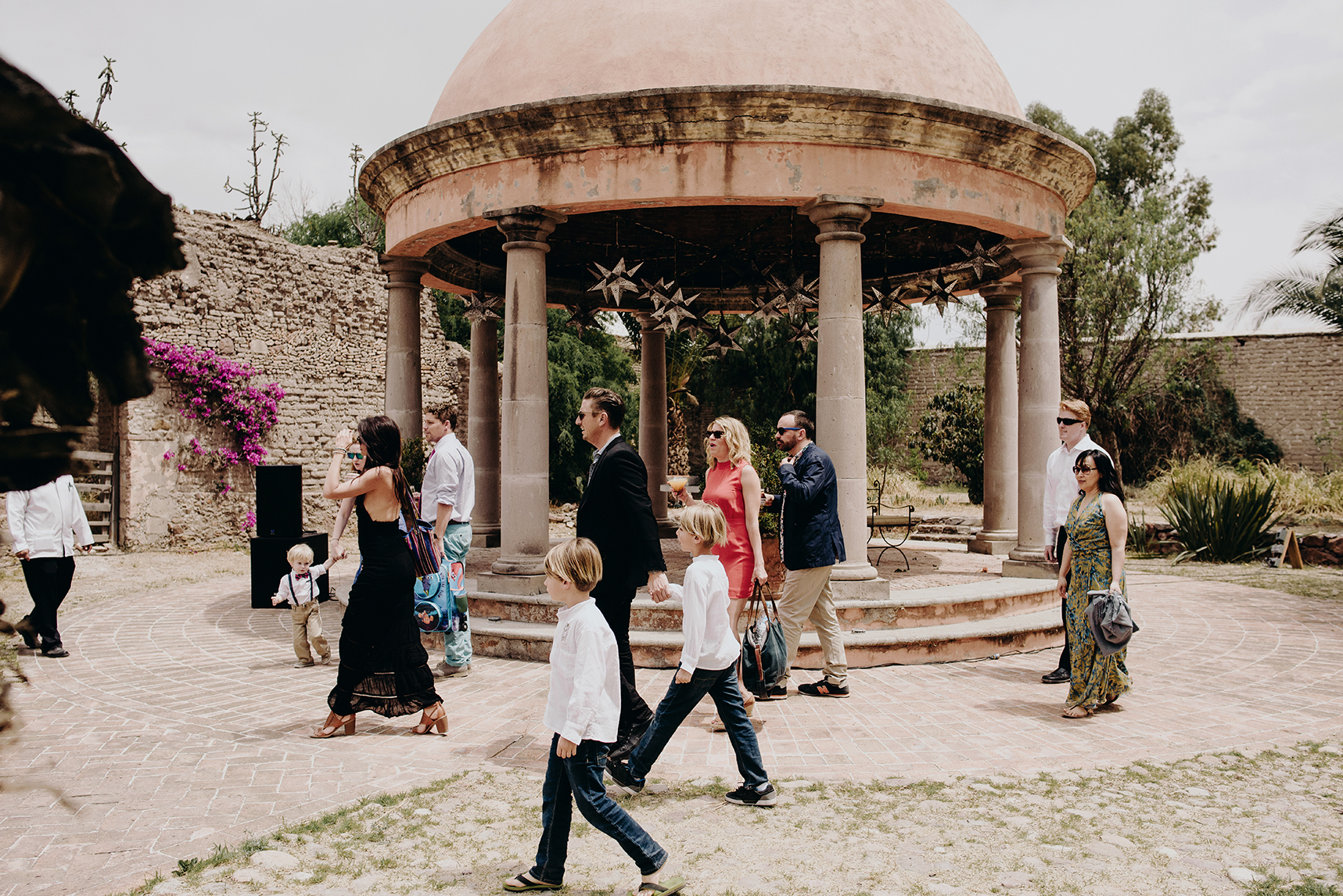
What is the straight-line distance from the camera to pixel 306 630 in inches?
270

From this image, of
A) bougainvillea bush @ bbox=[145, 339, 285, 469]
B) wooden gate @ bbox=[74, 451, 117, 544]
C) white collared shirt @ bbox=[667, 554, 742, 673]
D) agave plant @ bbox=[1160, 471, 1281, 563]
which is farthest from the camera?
bougainvillea bush @ bbox=[145, 339, 285, 469]

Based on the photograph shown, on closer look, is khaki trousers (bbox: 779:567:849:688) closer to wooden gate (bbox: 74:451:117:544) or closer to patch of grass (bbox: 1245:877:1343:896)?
patch of grass (bbox: 1245:877:1343:896)

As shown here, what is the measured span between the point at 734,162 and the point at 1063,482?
11.4 feet

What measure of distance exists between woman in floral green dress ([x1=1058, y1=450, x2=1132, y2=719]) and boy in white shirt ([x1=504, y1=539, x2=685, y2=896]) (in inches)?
137

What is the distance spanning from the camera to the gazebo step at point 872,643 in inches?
264

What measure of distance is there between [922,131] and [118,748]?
A: 6764mm

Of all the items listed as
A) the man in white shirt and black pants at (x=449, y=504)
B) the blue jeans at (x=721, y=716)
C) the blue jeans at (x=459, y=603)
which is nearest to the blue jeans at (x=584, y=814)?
the blue jeans at (x=721, y=716)

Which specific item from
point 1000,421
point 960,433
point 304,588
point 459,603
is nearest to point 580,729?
point 459,603

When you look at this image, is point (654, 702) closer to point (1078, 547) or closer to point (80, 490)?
point (1078, 547)

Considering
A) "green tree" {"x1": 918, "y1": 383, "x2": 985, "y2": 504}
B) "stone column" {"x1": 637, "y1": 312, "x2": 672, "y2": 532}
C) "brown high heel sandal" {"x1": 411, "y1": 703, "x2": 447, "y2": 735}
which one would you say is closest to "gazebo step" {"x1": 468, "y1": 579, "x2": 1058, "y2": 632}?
"brown high heel sandal" {"x1": 411, "y1": 703, "x2": 447, "y2": 735}

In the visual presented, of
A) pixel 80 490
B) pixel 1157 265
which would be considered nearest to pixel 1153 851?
pixel 80 490

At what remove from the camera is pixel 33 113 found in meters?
0.87

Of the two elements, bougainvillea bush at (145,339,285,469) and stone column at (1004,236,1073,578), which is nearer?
stone column at (1004,236,1073,578)

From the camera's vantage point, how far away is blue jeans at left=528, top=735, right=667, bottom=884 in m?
3.08
